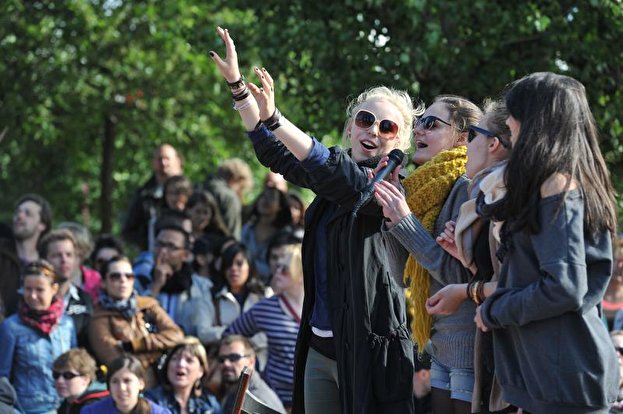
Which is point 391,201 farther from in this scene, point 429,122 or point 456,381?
point 456,381

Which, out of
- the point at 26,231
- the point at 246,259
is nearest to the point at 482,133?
the point at 246,259

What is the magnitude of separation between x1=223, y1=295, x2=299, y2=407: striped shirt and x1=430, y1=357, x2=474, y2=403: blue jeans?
3.71 metres

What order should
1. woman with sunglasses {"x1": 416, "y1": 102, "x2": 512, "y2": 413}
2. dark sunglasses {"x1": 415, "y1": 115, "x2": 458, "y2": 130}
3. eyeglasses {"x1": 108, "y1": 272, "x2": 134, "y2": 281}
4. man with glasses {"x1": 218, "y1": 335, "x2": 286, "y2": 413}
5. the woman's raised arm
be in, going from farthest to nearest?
eyeglasses {"x1": 108, "y1": 272, "x2": 134, "y2": 281}
man with glasses {"x1": 218, "y1": 335, "x2": 286, "y2": 413}
dark sunglasses {"x1": 415, "y1": 115, "x2": 458, "y2": 130}
the woman's raised arm
woman with sunglasses {"x1": 416, "y1": 102, "x2": 512, "y2": 413}

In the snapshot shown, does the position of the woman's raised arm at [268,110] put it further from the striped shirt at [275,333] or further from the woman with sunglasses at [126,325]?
the woman with sunglasses at [126,325]

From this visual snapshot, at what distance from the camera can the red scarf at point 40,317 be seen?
25.7 ft

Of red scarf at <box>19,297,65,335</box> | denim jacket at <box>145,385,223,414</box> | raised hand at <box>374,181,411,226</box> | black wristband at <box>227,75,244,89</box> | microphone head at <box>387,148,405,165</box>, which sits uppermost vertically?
black wristband at <box>227,75,244,89</box>

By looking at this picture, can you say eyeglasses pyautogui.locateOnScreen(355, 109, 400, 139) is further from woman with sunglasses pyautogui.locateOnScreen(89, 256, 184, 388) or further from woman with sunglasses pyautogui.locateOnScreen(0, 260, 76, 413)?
woman with sunglasses pyautogui.locateOnScreen(0, 260, 76, 413)

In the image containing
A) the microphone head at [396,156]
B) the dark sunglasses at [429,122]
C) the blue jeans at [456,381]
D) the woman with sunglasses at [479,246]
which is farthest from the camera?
the dark sunglasses at [429,122]

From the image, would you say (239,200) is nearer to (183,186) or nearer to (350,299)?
(183,186)

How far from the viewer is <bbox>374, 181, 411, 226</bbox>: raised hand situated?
13.5ft

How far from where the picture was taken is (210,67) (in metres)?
14.9

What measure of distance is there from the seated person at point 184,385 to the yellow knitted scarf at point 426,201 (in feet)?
11.7

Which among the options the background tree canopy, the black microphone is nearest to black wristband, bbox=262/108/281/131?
the black microphone

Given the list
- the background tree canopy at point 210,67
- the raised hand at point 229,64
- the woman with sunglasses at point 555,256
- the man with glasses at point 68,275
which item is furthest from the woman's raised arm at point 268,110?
the man with glasses at point 68,275
